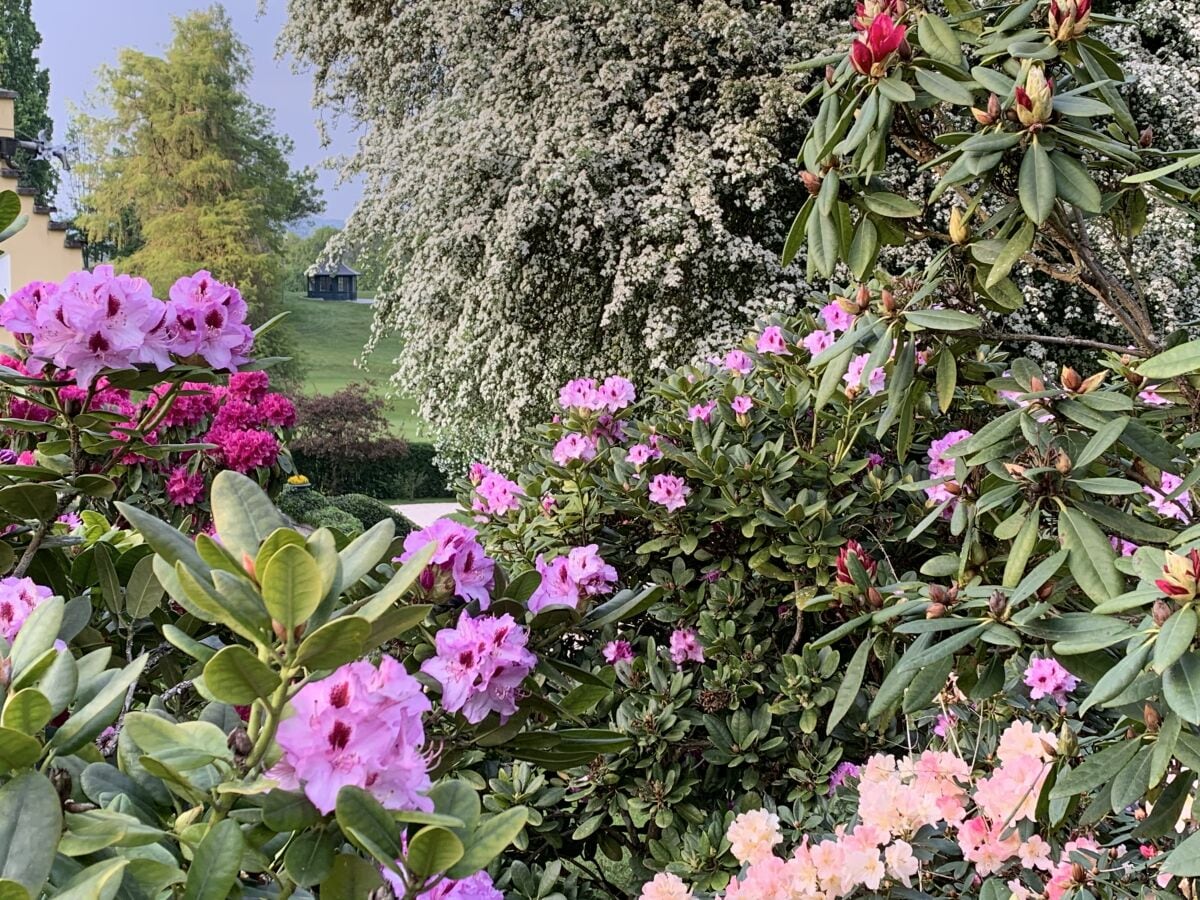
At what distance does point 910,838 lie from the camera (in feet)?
2.90

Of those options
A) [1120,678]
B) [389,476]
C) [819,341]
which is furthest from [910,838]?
[389,476]

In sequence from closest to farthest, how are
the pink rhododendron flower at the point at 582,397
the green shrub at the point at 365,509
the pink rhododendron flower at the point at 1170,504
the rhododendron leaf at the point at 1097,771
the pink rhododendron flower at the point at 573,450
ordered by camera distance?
the rhododendron leaf at the point at 1097,771
the pink rhododendron flower at the point at 1170,504
the pink rhododendron flower at the point at 573,450
the pink rhododendron flower at the point at 582,397
the green shrub at the point at 365,509

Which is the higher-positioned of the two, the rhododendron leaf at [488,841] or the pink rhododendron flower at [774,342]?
the rhododendron leaf at [488,841]

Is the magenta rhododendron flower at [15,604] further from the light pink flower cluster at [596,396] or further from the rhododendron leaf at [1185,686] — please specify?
the light pink flower cluster at [596,396]

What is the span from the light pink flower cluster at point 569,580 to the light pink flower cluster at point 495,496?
75 cm

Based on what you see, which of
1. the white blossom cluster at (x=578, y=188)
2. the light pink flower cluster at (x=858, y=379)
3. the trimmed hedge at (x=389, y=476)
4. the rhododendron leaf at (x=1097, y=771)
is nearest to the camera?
the rhododendron leaf at (x=1097, y=771)

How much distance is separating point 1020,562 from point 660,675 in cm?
69

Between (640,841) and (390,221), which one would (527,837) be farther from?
(390,221)

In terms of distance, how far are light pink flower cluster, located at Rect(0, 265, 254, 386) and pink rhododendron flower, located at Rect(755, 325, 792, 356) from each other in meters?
1.09

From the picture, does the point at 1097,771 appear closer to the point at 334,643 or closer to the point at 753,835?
the point at 753,835

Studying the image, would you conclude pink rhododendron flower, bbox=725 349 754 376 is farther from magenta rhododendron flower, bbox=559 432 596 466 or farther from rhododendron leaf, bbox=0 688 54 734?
rhododendron leaf, bbox=0 688 54 734

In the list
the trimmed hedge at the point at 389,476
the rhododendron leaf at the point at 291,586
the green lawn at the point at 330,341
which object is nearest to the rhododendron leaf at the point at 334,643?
the rhododendron leaf at the point at 291,586

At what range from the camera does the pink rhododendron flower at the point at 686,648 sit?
1508 mm

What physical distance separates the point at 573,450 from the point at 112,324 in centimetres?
91
